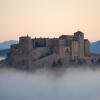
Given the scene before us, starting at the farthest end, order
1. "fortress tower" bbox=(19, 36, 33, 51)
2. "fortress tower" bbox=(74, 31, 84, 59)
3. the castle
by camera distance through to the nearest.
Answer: "fortress tower" bbox=(74, 31, 84, 59) < "fortress tower" bbox=(19, 36, 33, 51) < the castle

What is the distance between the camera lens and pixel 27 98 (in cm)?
3534

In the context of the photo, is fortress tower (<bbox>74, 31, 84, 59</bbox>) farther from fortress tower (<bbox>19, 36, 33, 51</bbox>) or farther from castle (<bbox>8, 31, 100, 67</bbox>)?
fortress tower (<bbox>19, 36, 33, 51</bbox>)

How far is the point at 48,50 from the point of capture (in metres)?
40.0

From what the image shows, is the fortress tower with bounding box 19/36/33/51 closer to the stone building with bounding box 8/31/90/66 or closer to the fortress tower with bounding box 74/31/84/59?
the stone building with bounding box 8/31/90/66

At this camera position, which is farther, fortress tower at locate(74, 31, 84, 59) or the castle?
fortress tower at locate(74, 31, 84, 59)

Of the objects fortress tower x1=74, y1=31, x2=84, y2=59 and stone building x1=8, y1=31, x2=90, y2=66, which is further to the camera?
fortress tower x1=74, y1=31, x2=84, y2=59

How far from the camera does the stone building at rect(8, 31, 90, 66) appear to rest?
125 ft

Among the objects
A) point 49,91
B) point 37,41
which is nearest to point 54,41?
point 37,41

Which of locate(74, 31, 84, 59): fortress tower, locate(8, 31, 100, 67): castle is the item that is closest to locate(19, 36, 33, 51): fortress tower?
locate(8, 31, 100, 67): castle

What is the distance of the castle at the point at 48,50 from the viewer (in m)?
38.1

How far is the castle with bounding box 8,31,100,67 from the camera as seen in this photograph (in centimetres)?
3812

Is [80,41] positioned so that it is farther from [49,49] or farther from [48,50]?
[48,50]

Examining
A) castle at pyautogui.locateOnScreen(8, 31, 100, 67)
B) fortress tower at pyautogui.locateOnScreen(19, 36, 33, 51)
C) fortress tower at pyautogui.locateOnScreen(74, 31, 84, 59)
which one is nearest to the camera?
castle at pyautogui.locateOnScreen(8, 31, 100, 67)

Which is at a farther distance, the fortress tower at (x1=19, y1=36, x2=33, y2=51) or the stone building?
the fortress tower at (x1=19, y1=36, x2=33, y2=51)
